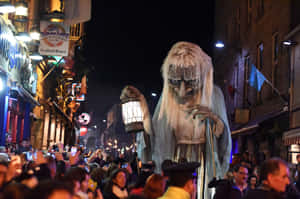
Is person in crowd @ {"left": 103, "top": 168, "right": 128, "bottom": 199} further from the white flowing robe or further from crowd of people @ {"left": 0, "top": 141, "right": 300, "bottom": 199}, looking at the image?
the white flowing robe

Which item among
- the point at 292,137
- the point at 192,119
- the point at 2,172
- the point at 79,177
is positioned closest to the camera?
the point at 2,172

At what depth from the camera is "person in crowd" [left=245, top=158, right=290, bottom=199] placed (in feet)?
15.0

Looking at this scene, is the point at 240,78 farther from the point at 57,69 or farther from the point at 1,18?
the point at 1,18

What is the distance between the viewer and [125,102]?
7.10 m

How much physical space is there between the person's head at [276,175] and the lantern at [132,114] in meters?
2.65

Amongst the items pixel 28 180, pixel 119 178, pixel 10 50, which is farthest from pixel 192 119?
pixel 10 50

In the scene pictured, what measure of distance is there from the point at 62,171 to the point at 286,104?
14816 millimetres

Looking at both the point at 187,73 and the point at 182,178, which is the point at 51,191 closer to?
the point at 182,178

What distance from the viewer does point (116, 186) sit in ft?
22.0

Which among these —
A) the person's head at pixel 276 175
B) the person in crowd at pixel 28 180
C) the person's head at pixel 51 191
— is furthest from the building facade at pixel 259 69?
the person's head at pixel 51 191

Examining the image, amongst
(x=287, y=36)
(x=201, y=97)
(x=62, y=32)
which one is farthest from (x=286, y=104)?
(x=201, y=97)

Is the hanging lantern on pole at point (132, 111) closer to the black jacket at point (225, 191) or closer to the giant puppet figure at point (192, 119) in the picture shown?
the giant puppet figure at point (192, 119)

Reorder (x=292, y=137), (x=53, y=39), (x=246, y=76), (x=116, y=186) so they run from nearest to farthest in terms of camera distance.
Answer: (x=116, y=186)
(x=292, y=137)
(x=53, y=39)
(x=246, y=76)

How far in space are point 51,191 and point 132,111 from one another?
14.0 feet
